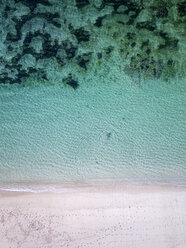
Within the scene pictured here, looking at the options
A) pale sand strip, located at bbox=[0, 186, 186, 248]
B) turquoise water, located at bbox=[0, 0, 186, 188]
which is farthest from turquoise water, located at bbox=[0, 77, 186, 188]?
pale sand strip, located at bbox=[0, 186, 186, 248]

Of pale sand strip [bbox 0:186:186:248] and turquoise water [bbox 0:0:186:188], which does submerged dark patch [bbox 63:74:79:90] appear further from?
pale sand strip [bbox 0:186:186:248]

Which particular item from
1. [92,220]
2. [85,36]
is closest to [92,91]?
[85,36]

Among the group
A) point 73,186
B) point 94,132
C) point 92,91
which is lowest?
point 73,186

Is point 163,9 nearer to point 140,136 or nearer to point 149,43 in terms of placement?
point 149,43

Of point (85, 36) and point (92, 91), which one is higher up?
point (85, 36)

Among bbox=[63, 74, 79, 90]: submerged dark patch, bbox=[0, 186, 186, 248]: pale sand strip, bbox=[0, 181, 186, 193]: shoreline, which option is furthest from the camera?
bbox=[63, 74, 79, 90]: submerged dark patch

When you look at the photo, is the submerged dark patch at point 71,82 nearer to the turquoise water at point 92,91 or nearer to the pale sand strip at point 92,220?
the turquoise water at point 92,91

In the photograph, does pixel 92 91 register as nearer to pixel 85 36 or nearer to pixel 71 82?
pixel 71 82
